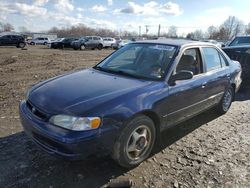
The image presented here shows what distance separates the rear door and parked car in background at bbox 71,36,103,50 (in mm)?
28499

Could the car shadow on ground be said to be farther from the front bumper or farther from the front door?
the front door

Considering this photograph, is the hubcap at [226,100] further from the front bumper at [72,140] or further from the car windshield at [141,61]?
the front bumper at [72,140]

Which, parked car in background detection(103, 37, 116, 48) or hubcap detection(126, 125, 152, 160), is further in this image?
parked car in background detection(103, 37, 116, 48)

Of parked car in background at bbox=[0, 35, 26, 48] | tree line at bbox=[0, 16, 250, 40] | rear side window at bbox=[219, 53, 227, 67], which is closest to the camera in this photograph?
rear side window at bbox=[219, 53, 227, 67]

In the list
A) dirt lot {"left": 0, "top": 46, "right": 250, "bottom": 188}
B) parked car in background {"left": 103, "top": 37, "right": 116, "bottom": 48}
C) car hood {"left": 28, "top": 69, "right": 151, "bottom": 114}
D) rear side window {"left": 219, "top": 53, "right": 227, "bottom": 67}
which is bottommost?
parked car in background {"left": 103, "top": 37, "right": 116, "bottom": 48}

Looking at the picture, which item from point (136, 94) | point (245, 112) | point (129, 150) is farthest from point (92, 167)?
point (245, 112)

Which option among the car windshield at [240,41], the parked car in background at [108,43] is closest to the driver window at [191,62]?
the car windshield at [240,41]

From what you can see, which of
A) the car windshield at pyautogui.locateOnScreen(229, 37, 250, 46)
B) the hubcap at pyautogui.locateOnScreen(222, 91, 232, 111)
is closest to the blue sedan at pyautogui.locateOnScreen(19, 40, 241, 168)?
the hubcap at pyautogui.locateOnScreen(222, 91, 232, 111)

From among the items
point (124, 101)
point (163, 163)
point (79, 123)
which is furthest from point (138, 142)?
point (79, 123)

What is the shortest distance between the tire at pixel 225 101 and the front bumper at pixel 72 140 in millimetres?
3461

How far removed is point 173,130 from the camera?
482cm

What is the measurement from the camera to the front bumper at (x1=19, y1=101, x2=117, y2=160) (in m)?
2.81

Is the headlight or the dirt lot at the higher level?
the headlight

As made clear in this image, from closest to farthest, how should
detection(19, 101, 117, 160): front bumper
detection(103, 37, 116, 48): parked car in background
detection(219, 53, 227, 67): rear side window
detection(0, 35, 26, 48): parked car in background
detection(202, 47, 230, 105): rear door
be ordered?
detection(19, 101, 117, 160): front bumper
detection(202, 47, 230, 105): rear door
detection(219, 53, 227, 67): rear side window
detection(0, 35, 26, 48): parked car in background
detection(103, 37, 116, 48): parked car in background
